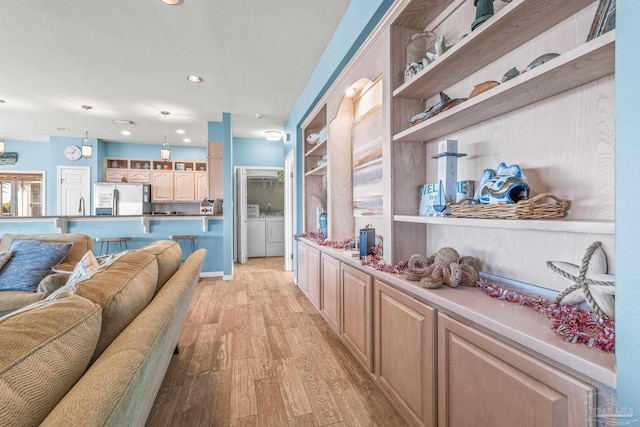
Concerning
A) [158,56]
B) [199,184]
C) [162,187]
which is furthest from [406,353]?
[162,187]

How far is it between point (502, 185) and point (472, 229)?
0.41 metres

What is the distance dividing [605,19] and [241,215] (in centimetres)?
578

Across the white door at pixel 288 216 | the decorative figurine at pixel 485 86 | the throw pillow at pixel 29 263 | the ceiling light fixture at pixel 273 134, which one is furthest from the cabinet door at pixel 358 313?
the ceiling light fixture at pixel 273 134

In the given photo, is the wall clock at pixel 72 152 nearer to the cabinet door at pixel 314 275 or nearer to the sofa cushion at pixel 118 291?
the cabinet door at pixel 314 275

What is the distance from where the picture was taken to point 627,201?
2.22 feet

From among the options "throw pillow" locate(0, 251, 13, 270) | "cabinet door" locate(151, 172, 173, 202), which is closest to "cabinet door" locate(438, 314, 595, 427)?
"throw pillow" locate(0, 251, 13, 270)

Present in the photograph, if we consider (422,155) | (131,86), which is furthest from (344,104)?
(131,86)

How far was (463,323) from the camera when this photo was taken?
42.7 inches

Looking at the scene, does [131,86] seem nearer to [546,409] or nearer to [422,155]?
[422,155]

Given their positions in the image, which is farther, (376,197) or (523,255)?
(376,197)

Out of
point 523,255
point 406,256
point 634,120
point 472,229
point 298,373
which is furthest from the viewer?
point 298,373

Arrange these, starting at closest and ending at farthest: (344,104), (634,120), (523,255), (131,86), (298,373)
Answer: (634,120) < (523,255) < (298,373) < (344,104) < (131,86)

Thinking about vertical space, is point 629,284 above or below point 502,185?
below

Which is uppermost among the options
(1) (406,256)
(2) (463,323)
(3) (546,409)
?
(1) (406,256)
